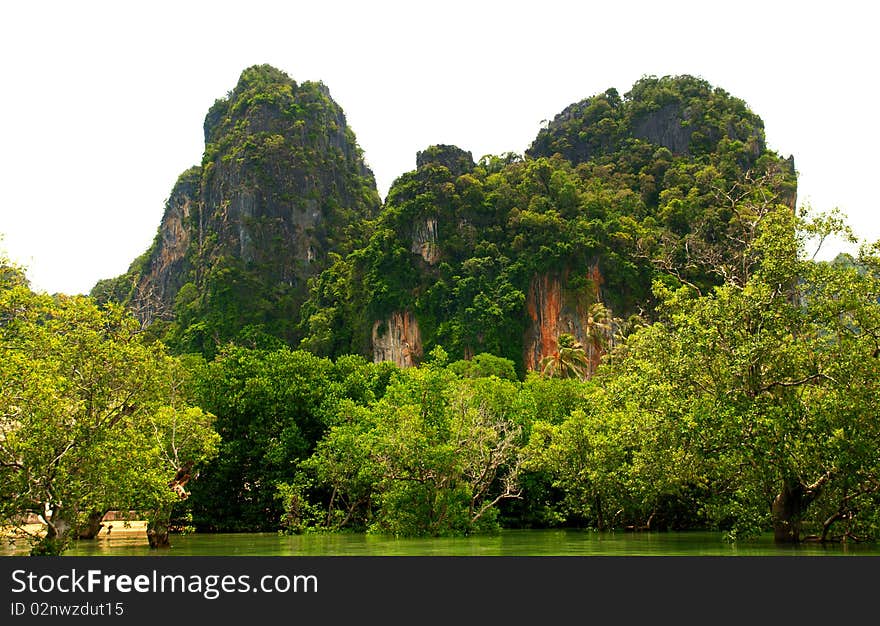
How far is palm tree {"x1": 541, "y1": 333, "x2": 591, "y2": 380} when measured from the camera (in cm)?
6625

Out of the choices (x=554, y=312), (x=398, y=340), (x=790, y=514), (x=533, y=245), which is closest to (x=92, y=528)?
(x=790, y=514)

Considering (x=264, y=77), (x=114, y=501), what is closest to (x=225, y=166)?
(x=264, y=77)

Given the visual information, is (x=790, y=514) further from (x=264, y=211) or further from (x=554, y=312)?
(x=264, y=211)

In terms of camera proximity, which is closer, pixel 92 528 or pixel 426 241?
pixel 92 528

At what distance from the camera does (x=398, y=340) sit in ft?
281

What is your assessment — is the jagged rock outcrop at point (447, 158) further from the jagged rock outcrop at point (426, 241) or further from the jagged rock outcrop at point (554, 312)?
the jagged rock outcrop at point (554, 312)

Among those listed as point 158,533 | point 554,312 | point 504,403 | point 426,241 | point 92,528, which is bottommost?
point 92,528

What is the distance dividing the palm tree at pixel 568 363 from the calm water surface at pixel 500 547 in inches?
1309

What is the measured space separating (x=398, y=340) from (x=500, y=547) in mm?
60180

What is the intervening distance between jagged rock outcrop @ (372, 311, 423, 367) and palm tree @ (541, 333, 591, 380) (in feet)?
54.3
